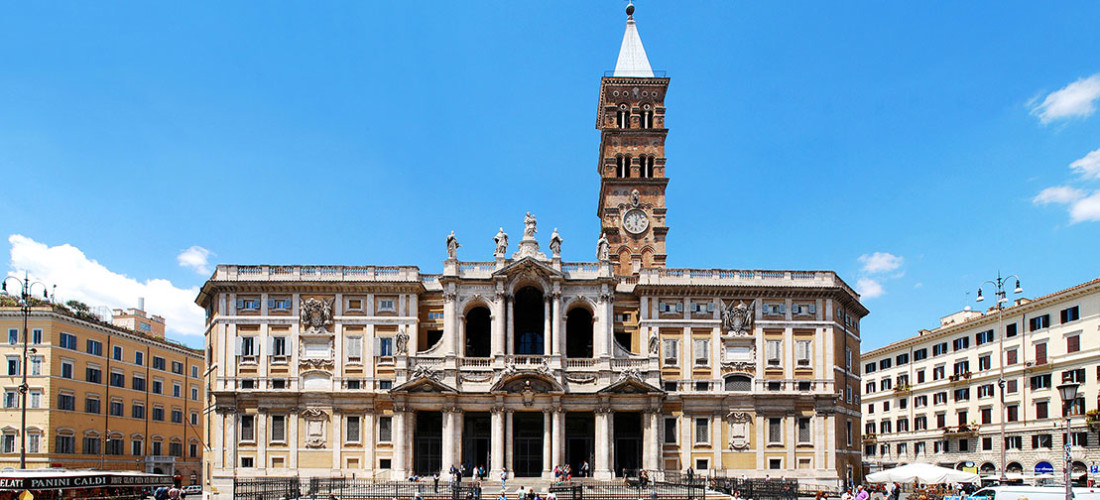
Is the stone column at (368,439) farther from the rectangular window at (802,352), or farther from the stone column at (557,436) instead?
the rectangular window at (802,352)

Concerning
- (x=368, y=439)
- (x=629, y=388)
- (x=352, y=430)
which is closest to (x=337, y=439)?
(x=352, y=430)

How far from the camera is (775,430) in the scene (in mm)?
70688

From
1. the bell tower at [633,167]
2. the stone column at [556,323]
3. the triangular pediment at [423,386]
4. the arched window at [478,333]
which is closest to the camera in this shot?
the triangular pediment at [423,386]

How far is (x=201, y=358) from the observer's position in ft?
313

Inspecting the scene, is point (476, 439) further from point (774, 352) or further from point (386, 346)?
point (774, 352)

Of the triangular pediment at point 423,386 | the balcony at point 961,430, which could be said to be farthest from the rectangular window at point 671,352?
the balcony at point 961,430

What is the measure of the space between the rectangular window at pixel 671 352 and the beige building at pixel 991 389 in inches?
837

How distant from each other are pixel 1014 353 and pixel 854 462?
15164 mm

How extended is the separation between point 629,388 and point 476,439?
11505 mm

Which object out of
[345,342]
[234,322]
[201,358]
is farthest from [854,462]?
[201,358]

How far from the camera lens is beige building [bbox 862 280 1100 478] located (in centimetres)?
6800

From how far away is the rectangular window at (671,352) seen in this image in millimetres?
71306

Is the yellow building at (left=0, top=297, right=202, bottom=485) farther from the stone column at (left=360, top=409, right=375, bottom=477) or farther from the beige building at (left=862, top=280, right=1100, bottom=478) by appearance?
the beige building at (left=862, top=280, right=1100, bottom=478)

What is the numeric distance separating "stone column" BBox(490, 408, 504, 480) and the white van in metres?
32.2
